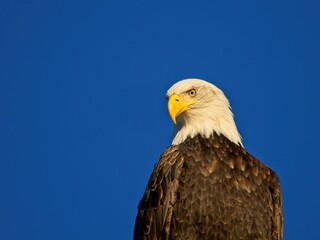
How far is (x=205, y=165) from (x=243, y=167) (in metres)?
0.40

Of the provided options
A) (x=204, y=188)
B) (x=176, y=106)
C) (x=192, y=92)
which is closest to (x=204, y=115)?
(x=192, y=92)

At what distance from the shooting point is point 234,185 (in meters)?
6.58

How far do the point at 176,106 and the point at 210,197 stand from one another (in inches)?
45.1

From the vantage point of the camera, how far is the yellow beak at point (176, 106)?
702 centimetres

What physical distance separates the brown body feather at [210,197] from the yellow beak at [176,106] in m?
0.35

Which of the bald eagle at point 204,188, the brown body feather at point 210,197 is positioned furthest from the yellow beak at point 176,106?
the brown body feather at point 210,197

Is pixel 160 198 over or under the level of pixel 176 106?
under

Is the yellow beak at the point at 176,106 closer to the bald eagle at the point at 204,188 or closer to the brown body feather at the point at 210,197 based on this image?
the bald eagle at the point at 204,188

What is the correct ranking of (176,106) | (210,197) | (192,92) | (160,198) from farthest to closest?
(192,92)
(176,106)
(160,198)
(210,197)

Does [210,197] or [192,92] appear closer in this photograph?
[210,197]

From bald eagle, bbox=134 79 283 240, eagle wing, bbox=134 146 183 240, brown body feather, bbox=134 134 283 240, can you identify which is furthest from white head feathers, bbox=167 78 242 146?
eagle wing, bbox=134 146 183 240

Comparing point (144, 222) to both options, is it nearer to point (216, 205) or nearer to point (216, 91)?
point (216, 205)

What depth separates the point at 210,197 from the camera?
254 inches

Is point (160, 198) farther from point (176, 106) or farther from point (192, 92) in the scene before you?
point (192, 92)
